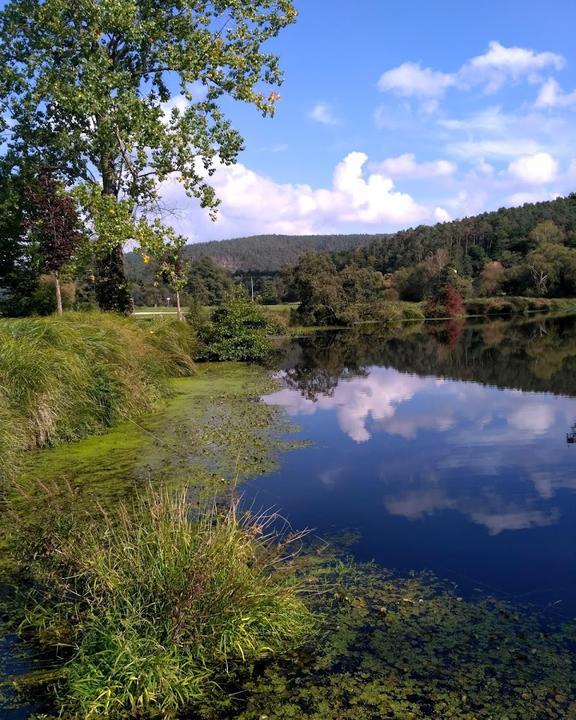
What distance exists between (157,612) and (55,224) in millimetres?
14190

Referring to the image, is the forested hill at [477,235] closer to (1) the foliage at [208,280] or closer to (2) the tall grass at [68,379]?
(1) the foliage at [208,280]

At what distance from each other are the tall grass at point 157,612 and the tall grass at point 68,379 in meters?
3.37

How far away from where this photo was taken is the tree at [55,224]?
53.2ft

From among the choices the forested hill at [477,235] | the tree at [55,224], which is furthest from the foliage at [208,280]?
the tree at [55,224]

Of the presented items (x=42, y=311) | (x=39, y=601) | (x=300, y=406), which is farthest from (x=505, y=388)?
(x=42, y=311)

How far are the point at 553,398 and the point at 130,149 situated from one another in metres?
13.2

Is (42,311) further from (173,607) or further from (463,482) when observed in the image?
(173,607)

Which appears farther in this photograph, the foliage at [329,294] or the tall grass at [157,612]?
the foliage at [329,294]

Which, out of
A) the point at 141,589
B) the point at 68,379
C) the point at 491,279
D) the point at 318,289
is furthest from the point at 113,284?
the point at 491,279

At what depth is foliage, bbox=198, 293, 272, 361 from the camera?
956 inches

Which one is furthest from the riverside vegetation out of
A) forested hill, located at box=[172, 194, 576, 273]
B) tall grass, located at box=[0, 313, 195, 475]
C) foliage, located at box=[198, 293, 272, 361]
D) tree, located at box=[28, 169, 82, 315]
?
forested hill, located at box=[172, 194, 576, 273]

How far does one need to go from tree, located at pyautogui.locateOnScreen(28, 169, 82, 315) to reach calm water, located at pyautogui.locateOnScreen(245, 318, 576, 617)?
6.59 meters

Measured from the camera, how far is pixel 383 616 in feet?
15.4

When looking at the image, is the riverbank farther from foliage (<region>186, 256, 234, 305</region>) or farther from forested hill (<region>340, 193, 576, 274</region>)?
forested hill (<region>340, 193, 576, 274</region>)
